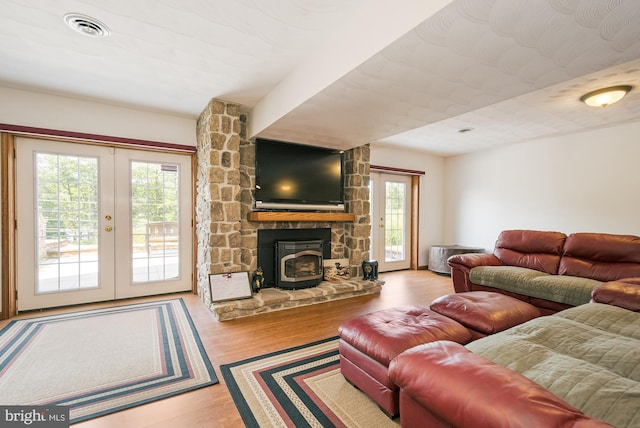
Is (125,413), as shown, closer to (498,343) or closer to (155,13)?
(498,343)

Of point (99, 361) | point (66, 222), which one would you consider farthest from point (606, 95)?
point (66, 222)

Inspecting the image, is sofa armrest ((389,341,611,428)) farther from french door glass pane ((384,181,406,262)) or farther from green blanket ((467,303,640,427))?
french door glass pane ((384,181,406,262))

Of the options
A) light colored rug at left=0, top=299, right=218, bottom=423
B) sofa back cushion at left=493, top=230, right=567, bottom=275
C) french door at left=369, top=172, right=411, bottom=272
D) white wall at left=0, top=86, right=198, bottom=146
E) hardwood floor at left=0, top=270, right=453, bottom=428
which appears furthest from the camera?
french door at left=369, top=172, right=411, bottom=272

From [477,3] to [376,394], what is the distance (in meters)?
2.12

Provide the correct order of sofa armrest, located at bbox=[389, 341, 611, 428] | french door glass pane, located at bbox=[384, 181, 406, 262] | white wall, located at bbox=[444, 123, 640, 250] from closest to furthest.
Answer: sofa armrest, located at bbox=[389, 341, 611, 428] → white wall, located at bbox=[444, 123, 640, 250] → french door glass pane, located at bbox=[384, 181, 406, 262]

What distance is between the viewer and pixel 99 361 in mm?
2164

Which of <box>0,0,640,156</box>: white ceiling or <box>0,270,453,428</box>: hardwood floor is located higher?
<box>0,0,640,156</box>: white ceiling

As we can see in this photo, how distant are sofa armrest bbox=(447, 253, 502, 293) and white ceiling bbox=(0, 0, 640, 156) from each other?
1935 millimetres

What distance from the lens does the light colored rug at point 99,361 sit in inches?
69.3

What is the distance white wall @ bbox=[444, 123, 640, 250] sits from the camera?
3879mm

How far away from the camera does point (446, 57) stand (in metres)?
1.75

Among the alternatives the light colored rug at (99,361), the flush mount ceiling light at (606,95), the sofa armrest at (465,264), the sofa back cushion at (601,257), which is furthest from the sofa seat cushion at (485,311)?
the flush mount ceiling light at (606,95)

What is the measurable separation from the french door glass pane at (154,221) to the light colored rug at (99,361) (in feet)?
2.54

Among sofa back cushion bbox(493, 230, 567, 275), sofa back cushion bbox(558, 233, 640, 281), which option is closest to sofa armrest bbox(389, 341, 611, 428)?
sofa back cushion bbox(558, 233, 640, 281)
